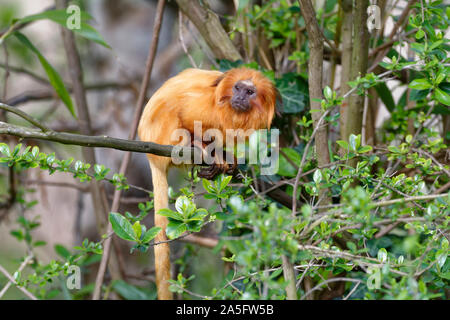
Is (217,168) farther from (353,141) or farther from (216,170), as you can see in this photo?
(353,141)

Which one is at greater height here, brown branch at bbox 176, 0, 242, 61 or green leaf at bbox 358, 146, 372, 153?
brown branch at bbox 176, 0, 242, 61

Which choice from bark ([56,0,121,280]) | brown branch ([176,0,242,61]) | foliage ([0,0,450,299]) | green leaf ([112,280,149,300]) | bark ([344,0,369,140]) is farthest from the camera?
bark ([56,0,121,280])

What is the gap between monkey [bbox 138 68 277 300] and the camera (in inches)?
81.6

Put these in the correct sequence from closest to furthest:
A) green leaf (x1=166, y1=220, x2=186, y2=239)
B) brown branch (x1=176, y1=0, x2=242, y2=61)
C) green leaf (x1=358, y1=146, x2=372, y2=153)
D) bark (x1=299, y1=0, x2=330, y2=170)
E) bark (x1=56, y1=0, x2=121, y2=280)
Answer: green leaf (x1=166, y1=220, x2=186, y2=239) → green leaf (x1=358, y1=146, x2=372, y2=153) → bark (x1=299, y1=0, x2=330, y2=170) → brown branch (x1=176, y1=0, x2=242, y2=61) → bark (x1=56, y1=0, x2=121, y2=280)

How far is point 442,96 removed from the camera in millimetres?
1564

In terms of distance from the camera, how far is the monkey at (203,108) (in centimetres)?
207

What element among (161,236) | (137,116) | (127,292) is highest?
(137,116)

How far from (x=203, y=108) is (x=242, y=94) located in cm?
19

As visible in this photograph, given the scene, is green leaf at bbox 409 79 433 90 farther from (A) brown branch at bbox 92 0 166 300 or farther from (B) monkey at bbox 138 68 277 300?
(A) brown branch at bbox 92 0 166 300

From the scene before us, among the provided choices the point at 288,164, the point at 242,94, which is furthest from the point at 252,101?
the point at 288,164

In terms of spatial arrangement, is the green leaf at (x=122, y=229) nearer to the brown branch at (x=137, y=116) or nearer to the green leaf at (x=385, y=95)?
the brown branch at (x=137, y=116)

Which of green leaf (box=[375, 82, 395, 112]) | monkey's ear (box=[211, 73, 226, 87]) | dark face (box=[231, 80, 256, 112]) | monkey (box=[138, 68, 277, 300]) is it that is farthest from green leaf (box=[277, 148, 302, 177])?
green leaf (box=[375, 82, 395, 112])

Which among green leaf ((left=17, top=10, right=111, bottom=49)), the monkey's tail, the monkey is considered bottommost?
the monkey's tail

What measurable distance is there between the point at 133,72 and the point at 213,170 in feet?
6.25
